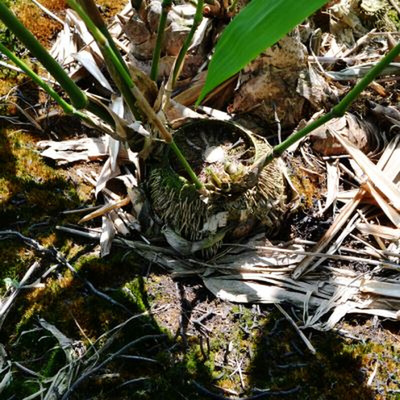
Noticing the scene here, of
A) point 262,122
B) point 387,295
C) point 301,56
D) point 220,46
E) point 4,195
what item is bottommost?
point 387,295

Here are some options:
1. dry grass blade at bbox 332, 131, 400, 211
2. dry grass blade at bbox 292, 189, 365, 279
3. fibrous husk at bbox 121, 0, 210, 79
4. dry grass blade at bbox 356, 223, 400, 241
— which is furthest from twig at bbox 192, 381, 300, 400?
fibrous husk at bbox 121, 0, 210, 79

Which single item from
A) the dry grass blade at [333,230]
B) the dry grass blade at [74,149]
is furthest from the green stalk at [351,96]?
the dry grass blade at [74,149]

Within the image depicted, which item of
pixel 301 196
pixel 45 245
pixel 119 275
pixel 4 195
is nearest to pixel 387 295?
pixel 301 196

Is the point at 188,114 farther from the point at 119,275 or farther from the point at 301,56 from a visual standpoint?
the point at 119,275

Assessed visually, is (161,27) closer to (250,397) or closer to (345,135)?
(345,135)

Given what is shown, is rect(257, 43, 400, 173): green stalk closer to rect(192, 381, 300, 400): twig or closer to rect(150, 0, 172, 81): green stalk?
rect(150, 0, 172, 81): green stalk

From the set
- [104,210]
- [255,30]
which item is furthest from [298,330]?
[255,30]

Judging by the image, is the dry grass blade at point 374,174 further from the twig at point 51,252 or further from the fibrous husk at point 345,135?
the twig at point 51,252
